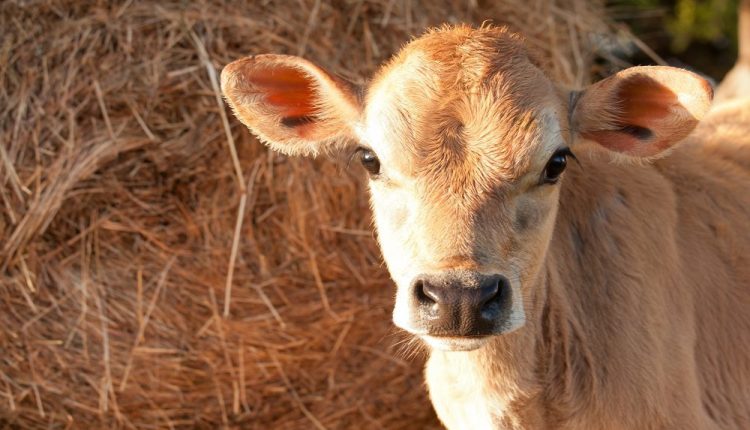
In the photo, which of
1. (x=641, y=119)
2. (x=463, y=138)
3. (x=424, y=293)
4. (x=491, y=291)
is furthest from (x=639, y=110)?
(x=424, y=293)

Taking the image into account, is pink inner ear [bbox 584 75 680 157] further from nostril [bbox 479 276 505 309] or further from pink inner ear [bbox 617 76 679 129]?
nostril [bbox 479 276 505 309]

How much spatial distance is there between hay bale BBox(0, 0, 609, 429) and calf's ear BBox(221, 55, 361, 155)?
60.1 inches

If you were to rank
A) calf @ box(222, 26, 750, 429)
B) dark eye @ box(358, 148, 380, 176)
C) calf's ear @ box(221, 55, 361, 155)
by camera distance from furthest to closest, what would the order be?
calf's ear @ box(221, 55, 361, 155) → dark eye @ box(358, 148, 380, 176) → calf @ box(222, 26, 750, 429)

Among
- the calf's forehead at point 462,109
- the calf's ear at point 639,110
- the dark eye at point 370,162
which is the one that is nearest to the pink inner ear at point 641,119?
the calf's ear at point 639,110

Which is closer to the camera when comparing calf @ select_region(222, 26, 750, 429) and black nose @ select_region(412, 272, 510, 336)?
black nose @ select_region(412, 272, 510, 336)

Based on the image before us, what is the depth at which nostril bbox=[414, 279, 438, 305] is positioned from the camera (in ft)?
10.8

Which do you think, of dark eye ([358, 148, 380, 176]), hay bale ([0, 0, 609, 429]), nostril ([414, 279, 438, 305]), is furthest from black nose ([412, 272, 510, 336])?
hay bale ([0, 0, 609, 429])

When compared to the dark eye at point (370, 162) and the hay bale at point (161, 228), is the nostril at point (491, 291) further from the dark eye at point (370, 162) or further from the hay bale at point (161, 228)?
the hay bale at point (161, 228)

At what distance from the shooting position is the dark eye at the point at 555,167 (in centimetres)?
370

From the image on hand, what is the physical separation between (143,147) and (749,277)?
323cm

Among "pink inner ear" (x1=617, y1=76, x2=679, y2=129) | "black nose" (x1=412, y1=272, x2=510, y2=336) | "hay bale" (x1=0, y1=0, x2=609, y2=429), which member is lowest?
"hay bale" (x1=0, y1=0, x2=609, y2=429)

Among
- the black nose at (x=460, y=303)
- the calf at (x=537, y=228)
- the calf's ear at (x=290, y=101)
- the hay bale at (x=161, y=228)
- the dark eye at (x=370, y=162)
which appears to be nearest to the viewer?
the black nose at (x=460, y=303)

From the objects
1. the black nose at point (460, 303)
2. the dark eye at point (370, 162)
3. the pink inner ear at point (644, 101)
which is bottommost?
the black nose at point (460, 303)

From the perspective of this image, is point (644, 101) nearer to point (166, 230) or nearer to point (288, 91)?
point (288, 91)
